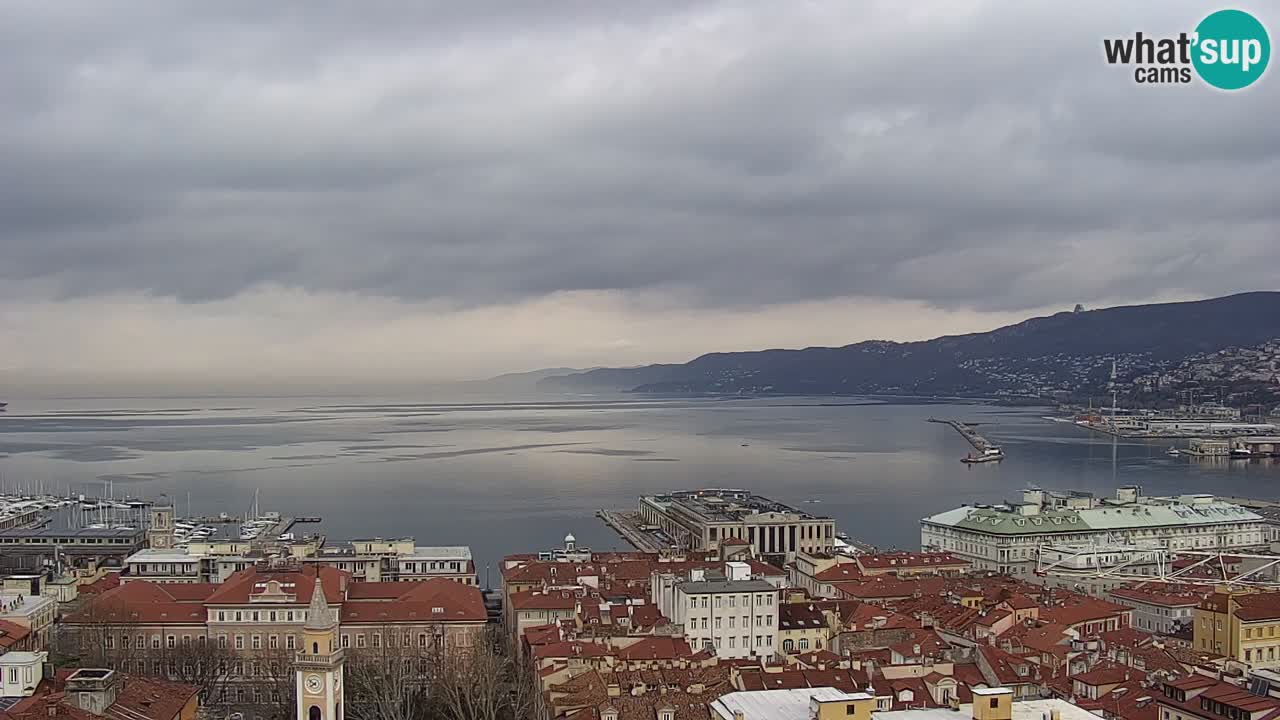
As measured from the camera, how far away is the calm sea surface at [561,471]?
184 ft

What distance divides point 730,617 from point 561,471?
57.9m

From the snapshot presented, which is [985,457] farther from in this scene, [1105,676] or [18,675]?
[18,675]

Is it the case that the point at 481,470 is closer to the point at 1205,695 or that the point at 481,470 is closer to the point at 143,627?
the point at 143,627

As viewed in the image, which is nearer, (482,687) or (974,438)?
(482,687)

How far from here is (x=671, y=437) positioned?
11988cm

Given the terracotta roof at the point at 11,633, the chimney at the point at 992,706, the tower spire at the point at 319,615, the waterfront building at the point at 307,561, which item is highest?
the tower spire at the point at 319,615

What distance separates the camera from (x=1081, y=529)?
4316 centimetres

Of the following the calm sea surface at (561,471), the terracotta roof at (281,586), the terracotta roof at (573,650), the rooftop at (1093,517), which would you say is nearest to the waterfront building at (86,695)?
the terracotta roof at (281,586)

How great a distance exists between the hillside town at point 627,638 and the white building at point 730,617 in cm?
5

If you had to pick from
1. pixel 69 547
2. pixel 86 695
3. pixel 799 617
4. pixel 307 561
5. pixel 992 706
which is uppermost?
pixel 992 706

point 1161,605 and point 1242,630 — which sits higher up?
point 1242,630

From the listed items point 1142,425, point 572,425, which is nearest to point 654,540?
point 1142,425

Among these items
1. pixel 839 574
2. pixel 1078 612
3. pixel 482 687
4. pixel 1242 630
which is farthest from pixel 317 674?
pixel 839 574

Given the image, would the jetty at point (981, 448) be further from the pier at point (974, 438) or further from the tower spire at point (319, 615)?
the tower spire at point (319, 615)
